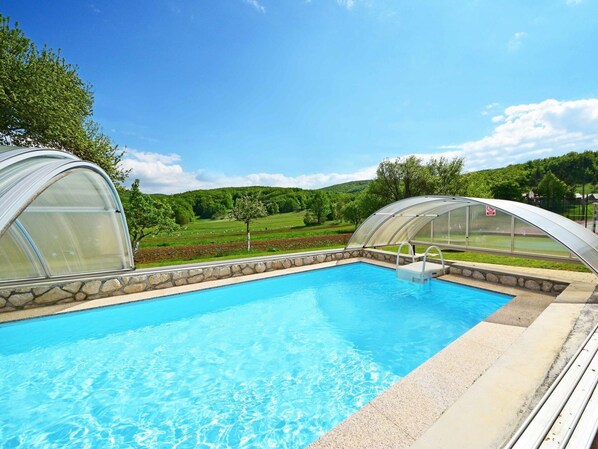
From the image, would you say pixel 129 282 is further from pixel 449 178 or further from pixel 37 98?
pixel 449 178

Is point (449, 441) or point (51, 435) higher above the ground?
point (449, 441)

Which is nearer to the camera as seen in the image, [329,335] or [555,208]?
[329,335]

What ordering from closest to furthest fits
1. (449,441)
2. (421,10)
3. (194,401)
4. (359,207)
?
1. (449,441)
2. (194,401)
3. (421,10)
4. (359,207)

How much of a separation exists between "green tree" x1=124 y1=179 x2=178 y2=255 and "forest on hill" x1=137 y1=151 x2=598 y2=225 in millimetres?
3687

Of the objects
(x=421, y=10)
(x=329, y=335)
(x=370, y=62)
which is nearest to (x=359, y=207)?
(x=370, y=62)

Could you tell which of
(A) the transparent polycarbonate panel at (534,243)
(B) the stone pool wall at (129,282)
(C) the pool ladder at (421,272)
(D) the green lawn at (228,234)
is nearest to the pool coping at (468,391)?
(A) the transparent polycarbonate panel at (534,243)

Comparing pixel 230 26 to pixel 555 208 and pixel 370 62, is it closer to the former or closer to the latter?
pixel 370 62

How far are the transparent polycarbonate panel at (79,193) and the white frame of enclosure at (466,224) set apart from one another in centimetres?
958

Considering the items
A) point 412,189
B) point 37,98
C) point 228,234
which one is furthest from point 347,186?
point 37,98

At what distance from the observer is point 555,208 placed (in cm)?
3002

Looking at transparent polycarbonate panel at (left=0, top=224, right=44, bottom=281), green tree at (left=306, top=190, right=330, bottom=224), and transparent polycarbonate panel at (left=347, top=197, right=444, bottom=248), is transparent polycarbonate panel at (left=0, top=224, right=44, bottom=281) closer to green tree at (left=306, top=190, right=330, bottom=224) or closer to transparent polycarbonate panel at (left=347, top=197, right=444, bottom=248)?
transparent polycarbonate panel at (left=347, top=197, right=444, bottom=248)

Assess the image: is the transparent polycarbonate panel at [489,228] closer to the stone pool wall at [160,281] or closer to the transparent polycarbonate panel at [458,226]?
the transparent polycarbonate panel at [458,226]

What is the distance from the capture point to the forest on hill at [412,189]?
2356 centimetres

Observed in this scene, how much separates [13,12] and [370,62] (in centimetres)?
1489
